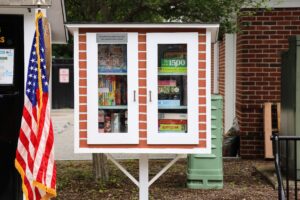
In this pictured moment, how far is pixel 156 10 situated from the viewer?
9.51 m

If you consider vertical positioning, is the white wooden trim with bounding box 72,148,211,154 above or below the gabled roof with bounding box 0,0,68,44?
below

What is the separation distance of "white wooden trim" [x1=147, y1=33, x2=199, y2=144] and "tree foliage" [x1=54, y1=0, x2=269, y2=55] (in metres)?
2.22

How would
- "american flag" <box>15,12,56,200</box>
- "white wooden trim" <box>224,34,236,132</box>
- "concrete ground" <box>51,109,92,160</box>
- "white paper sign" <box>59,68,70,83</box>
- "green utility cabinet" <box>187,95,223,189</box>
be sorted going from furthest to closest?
1. "white paper sign" <box>59,68,70,83</box>
2. "concrete ground" <box>51,109,92,160</box>
3. "white wooden trim" <box>224,34,236,132</box>
4. "green utility cabinet" <box>187,95,223,189</box>
5. "american flag" <box>15,12,56,200</box>

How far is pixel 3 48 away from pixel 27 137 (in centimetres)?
104

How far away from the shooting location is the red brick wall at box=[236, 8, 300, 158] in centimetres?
1141

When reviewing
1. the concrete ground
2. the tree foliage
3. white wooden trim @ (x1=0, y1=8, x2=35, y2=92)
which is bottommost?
the concrete ground

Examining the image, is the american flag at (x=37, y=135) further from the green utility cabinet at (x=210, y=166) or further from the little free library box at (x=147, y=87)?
the green utility cabinet at (x=210, y=166)

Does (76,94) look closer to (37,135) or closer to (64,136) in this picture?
(37,135)

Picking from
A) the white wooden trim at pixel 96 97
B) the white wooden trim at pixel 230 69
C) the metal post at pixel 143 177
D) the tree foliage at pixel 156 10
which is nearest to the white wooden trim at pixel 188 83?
the white wooden trim at pixel 96 97

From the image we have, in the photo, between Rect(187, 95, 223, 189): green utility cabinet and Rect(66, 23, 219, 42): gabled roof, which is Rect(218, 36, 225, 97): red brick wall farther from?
Rect(66, 23, 219, 42): gabled roof

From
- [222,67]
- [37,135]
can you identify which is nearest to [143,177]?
[37,135]

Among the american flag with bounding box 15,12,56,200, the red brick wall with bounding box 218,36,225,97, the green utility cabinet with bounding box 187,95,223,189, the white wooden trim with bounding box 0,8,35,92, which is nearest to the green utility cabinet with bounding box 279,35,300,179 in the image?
the green utility cabinet with bounding box 187,95,223,189

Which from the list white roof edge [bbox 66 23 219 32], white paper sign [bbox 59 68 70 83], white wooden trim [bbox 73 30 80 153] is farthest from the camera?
white paper sign [bbox 59 68 70 83]

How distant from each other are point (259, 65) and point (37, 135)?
682 centimetres
